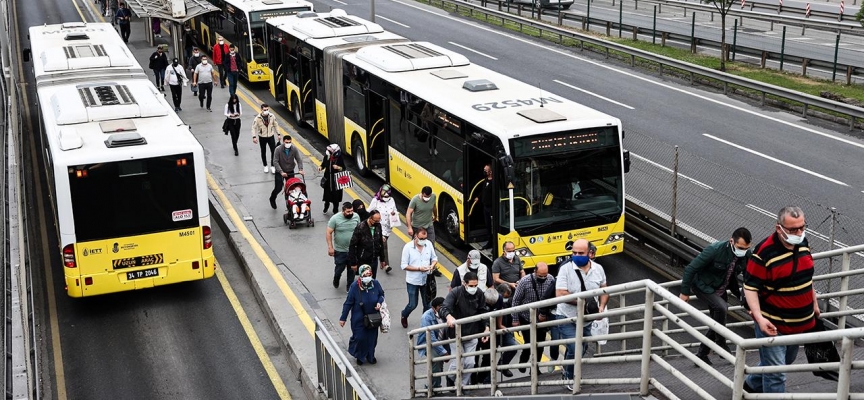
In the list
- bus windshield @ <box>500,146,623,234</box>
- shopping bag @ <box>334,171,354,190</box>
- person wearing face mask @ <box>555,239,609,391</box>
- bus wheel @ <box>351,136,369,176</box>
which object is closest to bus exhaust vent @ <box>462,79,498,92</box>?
shopping bag @ <box>334,171,354,190</box>

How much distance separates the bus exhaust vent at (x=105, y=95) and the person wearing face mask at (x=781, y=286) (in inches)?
449

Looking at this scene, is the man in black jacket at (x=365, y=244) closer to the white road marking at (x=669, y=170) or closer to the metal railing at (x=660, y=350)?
the metal railing at (x=660, y=350)

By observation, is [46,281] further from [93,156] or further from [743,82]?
[743,82]

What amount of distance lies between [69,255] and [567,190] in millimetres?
7403

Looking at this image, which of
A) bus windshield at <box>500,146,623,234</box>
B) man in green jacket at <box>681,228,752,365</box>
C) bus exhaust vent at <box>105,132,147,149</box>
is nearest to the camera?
man in green jacket at <box>681,228,752,365</box>

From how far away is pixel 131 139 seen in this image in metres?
14.2

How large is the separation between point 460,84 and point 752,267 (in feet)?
37.5

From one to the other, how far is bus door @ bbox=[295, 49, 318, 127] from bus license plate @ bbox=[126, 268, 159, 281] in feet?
34.9

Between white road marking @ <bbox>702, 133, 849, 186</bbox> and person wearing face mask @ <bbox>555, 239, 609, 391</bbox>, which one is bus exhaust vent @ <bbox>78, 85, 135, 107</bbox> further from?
white road marking @ <bbox>702, 133, 849, 186</bbox>

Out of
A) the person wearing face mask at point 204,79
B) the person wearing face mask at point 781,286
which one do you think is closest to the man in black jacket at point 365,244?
the person wearing face mask at point 781,286

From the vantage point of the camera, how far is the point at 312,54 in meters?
24.4

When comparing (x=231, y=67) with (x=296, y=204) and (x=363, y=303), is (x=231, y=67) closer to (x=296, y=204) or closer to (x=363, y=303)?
(x=296, y=204)

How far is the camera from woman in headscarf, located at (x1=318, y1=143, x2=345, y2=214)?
59.5 feet

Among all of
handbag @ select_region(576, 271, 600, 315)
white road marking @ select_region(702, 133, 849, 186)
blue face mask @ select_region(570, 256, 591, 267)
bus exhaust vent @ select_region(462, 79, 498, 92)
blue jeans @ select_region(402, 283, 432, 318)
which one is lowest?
white road marking @ select_region(702, 133, 849, 186)
